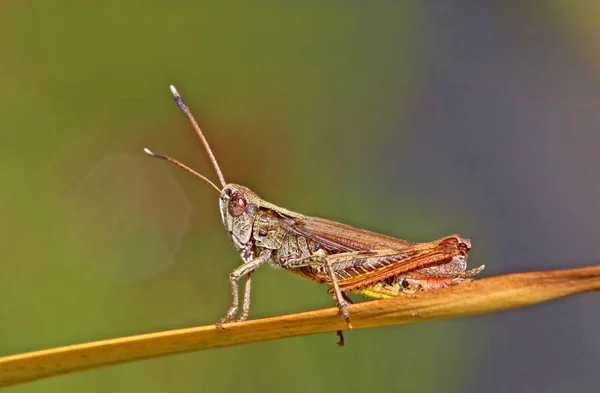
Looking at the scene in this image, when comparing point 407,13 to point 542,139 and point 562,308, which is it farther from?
point 562,308

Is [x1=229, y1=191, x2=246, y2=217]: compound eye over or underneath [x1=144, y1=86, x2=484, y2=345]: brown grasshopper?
over

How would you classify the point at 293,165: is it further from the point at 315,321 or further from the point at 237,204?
the point at 315,321

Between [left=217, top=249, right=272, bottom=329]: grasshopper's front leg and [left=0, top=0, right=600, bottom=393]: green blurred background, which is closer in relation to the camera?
[left=217, top=249, right=272, bottom=329]: grasshopper's front leg

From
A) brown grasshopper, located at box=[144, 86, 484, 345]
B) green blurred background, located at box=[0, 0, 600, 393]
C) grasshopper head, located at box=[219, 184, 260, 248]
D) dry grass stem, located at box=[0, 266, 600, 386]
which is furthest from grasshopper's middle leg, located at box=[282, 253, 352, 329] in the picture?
green blurred background, located at box=[0, 0, 600, 393]

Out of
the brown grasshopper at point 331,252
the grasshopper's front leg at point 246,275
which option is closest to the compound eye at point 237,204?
the brown grasshopper at point 331,252

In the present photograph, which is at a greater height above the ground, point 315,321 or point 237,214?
point 237,214

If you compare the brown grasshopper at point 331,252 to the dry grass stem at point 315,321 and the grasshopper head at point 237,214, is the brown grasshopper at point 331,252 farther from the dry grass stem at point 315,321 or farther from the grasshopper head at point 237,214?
the dry grass stem at point 315,321

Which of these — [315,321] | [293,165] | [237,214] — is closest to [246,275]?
[237,214]

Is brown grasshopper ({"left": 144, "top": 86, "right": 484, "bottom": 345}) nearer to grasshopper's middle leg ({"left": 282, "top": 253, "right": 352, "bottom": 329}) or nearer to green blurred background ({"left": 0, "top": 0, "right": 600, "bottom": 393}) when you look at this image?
grasshopper's middle leg ({"left": 282, "top": 253, "right": 352, "bottom": 329})
